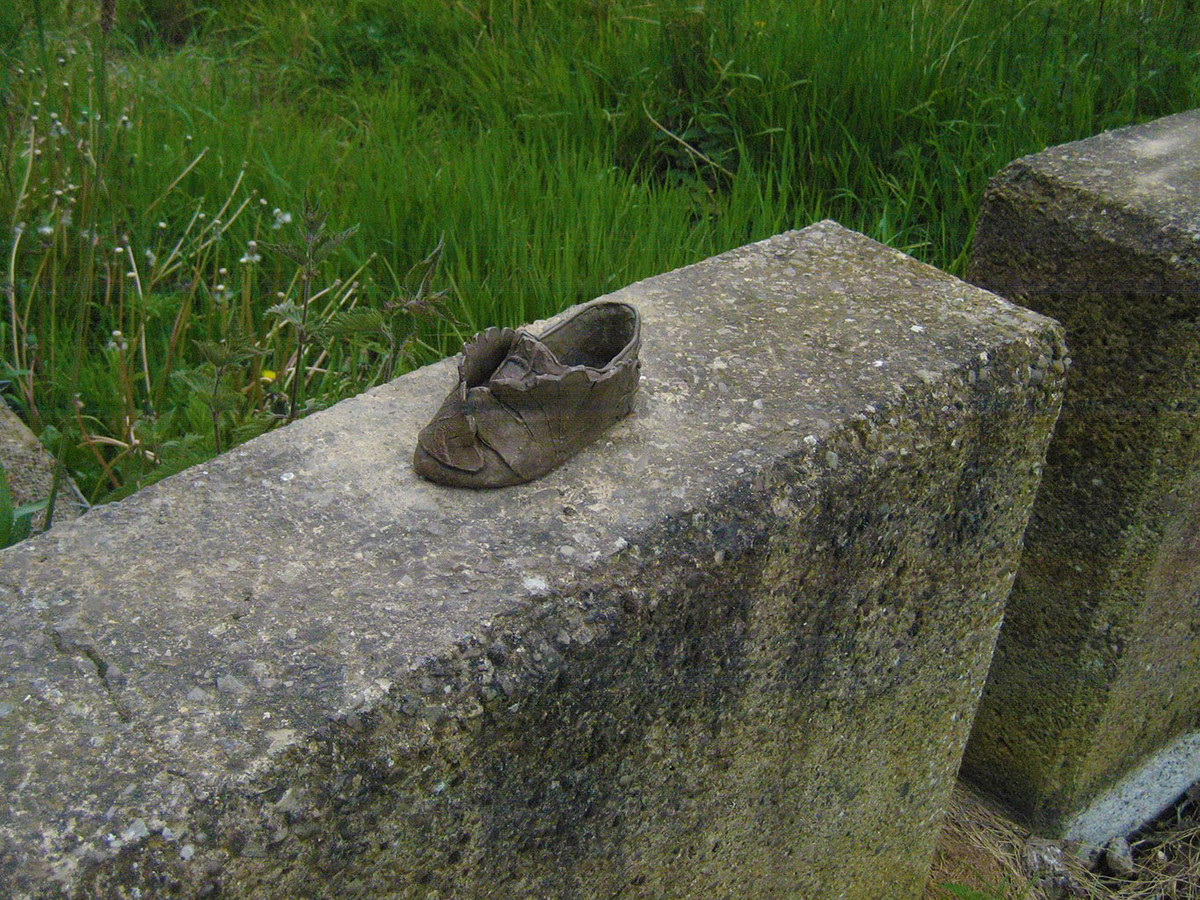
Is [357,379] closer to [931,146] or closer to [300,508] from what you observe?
[300,508]

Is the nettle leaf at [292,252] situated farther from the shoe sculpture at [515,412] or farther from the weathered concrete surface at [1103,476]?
the weathered concrete surface at [1103,476]

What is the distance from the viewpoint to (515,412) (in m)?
1.38

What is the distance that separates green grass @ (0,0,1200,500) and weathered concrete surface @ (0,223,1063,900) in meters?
0.79

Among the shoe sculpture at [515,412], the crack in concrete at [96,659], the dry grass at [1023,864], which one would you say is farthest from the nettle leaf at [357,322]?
the dry grass at [1023,864]

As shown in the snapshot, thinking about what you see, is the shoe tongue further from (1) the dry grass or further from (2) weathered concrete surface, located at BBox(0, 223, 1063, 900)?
(1) the dry grass

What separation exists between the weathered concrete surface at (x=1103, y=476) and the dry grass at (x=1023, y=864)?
7cm

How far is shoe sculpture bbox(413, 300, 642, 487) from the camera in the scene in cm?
137

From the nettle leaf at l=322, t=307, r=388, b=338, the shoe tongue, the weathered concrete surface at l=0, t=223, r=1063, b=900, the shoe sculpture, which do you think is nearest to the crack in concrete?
the weathered concrete surface at l=0, t=223, r=1063, b=900

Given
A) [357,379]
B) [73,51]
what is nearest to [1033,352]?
[357,379]

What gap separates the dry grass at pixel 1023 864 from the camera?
7.41 ft

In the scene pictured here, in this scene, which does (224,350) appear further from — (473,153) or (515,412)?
(473,153)

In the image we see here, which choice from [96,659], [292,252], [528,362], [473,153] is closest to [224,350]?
[292,252]

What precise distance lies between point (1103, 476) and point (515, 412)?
3.81 feet

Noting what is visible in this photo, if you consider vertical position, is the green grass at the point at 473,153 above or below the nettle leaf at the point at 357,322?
below
